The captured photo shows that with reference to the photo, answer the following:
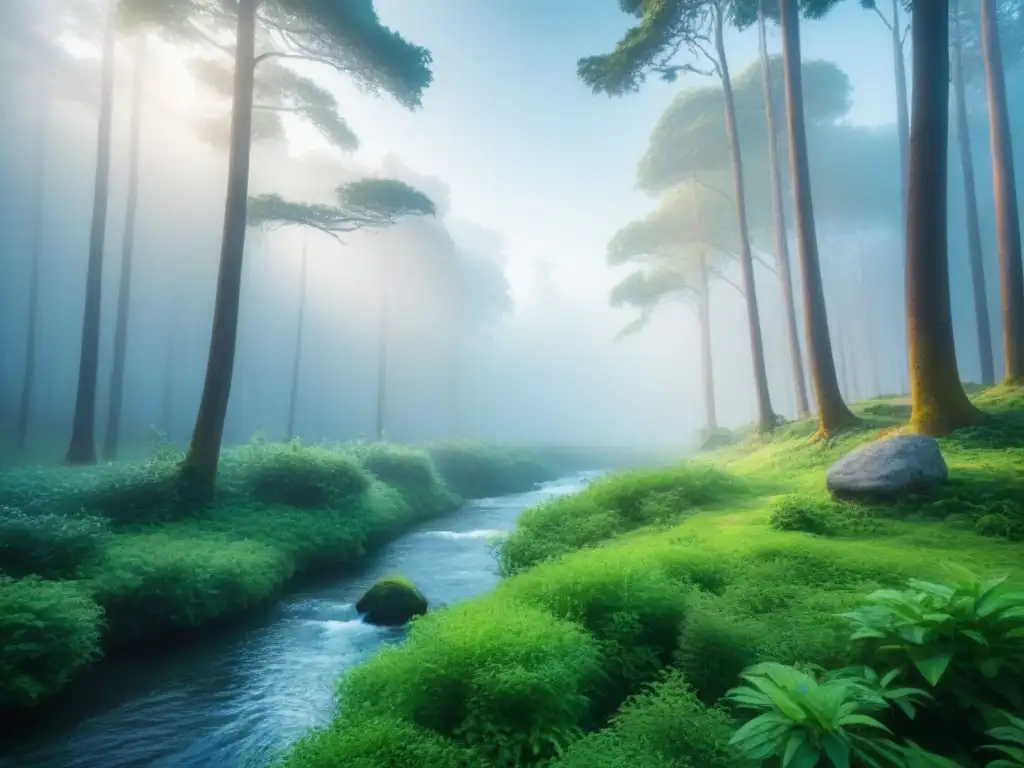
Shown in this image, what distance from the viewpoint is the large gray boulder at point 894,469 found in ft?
27.9

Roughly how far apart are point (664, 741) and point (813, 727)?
4.17 ft

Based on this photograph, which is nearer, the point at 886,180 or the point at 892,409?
the point at 892,409

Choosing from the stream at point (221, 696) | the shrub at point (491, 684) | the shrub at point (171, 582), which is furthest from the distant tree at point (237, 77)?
the shrub at point (491, 684)

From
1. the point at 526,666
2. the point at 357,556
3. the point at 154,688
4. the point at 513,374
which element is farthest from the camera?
the point at 513,374

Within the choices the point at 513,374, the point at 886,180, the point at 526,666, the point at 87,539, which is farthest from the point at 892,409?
the point at 513,374

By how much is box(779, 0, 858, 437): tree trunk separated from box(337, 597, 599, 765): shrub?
466 inches

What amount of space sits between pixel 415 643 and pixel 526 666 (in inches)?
63.0

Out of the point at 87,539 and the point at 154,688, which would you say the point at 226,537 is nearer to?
the point at 87,539

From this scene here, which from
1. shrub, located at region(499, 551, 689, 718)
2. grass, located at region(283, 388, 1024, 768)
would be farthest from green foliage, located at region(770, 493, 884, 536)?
shrub, located at region(499, 551, 689, 718)

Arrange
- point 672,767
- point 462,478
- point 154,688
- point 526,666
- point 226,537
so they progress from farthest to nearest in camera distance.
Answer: point 462,478 → point 226,537 → point 154,688 → point 526,666 → point 672,767

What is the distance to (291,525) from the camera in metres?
12.8

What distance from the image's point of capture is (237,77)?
12.5 meters

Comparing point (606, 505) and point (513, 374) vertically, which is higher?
point (513, 374)

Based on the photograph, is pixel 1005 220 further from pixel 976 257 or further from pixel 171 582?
pixel 171 582
